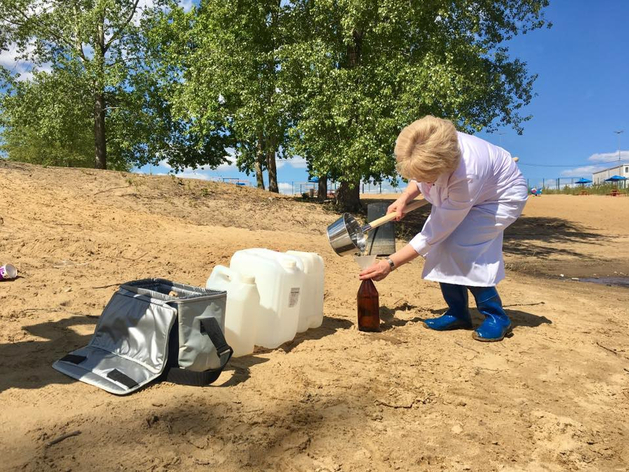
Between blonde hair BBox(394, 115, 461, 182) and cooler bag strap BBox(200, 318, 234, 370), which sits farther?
blonde hair BBox(394, 115, 461, 182)

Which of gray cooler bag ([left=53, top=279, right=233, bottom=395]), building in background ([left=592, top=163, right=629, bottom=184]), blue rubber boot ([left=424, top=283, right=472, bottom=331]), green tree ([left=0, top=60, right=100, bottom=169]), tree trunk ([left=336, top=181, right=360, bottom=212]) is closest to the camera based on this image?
gray cooler bag ([left=53, top=279, right=233, bottom=395])

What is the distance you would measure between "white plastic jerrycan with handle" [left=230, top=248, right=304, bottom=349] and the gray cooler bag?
0.53 metres

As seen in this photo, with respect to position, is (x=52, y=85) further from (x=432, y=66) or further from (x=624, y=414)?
(x=624, y=414)

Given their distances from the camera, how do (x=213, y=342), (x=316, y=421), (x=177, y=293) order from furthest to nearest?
(x=177, y=293), (x=213, y=342), (x=316, y=421)

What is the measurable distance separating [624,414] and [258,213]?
937cm

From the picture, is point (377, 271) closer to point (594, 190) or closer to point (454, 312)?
point (454, 312)

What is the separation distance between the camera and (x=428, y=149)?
3.25 meters

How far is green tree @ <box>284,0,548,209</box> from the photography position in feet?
36.7

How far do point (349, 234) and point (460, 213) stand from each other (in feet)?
2.98

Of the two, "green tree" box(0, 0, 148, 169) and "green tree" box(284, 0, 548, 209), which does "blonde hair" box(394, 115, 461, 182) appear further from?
"green tree" box(0, 0, 148, 169)

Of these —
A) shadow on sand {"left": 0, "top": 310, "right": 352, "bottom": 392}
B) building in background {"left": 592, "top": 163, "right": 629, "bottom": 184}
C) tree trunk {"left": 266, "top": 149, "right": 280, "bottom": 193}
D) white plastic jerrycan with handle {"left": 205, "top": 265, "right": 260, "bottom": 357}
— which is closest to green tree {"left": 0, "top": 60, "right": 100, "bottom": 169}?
tree trunk {"left": 266, "top": 149, "right": 280, "bottom": 193}

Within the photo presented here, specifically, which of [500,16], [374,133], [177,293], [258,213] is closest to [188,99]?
[258,213]

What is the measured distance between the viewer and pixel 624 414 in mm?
2809

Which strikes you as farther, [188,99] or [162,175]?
[188,99]
